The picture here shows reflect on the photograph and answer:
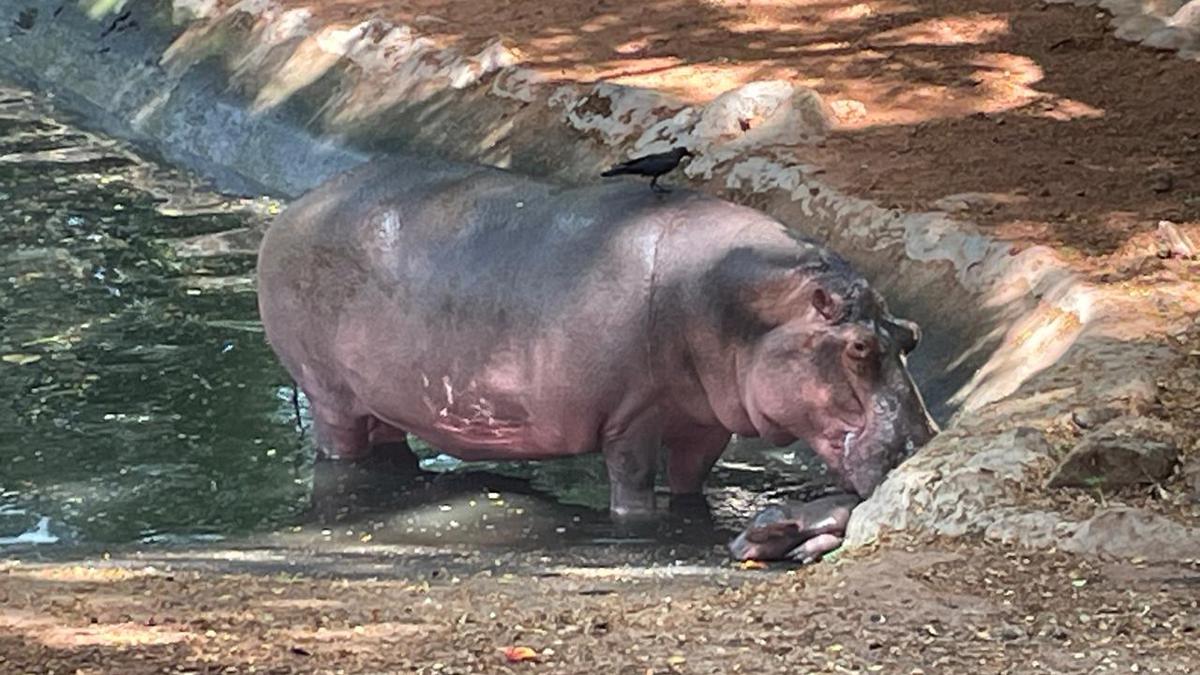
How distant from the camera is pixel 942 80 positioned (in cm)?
1281

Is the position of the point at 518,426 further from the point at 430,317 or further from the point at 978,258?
the point at 978,258

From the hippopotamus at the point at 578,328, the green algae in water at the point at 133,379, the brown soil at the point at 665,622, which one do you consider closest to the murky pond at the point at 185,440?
the green algae in water at the point at 133,379

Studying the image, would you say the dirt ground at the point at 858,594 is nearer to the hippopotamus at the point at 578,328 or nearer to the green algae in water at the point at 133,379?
the hippopotamus at the point at 578,328

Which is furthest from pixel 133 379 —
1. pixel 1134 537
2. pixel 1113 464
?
pixel 1134 537

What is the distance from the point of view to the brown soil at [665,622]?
5266 millimetres

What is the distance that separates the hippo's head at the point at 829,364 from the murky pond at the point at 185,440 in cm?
58

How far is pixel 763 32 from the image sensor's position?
14406 millimetres

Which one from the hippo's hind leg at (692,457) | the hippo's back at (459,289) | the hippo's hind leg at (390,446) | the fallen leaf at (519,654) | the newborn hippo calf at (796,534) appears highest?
the fallen leaf at (519,654)

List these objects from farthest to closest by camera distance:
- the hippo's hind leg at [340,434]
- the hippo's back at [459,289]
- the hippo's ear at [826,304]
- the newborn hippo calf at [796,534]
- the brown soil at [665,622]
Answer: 1. the hippo's hind leg at [340,434]
2. the hippo's back at [459,289]
3. the hippo's ear at [826,304]
4. the newborn hippo calf at [796,534]
5. the brown soil at [665,622]

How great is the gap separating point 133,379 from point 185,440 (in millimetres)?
943

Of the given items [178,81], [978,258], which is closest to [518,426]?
[978,258]

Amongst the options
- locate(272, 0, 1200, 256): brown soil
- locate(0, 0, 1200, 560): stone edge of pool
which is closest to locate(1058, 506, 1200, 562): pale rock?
locate(0, 0, 1200, 560): stone edge of pool

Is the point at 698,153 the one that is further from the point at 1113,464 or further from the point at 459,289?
the point at 1113,464

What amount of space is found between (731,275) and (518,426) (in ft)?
3.94
